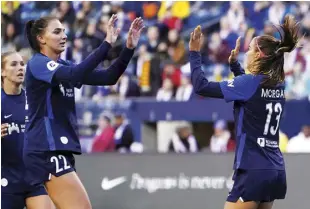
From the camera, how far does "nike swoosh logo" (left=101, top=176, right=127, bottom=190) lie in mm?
11414

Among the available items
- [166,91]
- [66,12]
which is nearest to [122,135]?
[166,91]

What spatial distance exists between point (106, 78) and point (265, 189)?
175 centimetres

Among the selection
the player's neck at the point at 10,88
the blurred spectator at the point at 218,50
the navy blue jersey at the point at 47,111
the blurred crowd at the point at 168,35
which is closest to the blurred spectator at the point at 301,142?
the blurred crowd at the point at 168,35

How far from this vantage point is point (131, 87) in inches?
640

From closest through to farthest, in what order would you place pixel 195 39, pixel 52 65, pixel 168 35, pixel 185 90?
pixel 195 39 → pixel 52 65 → pixel 185 90 → pixel 168 35

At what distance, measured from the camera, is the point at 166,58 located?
16781 mm

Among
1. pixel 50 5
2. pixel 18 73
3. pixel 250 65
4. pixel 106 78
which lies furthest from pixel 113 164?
pixel 50 5

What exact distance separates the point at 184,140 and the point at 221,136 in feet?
2.39

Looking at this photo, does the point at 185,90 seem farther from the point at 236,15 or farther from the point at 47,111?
the point at 47,111

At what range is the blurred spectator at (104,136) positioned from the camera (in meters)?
14.9

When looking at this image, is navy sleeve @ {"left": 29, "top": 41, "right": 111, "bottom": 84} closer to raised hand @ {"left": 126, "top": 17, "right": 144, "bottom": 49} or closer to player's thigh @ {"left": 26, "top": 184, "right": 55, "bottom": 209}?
raised hand @ {"left": 126, "top": 17, "right": 144, "bottom": 49}

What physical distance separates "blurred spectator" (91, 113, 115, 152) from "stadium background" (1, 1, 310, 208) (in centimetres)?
12

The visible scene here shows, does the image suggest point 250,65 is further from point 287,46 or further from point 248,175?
point 248,175

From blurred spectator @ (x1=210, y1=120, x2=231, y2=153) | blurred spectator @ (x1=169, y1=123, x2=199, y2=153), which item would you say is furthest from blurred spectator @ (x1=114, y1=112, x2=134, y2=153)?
blurred spectator @ (x1=210, y1=120, x2=231, y2=153)
